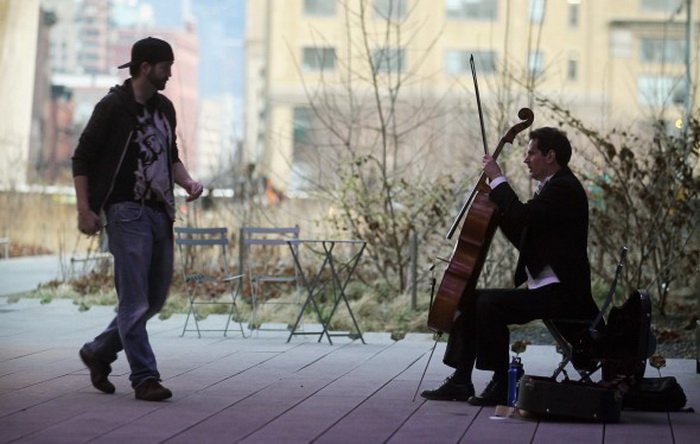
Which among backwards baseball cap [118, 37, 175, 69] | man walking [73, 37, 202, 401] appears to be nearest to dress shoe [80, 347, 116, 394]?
man walking [73, 37, 202, 401]

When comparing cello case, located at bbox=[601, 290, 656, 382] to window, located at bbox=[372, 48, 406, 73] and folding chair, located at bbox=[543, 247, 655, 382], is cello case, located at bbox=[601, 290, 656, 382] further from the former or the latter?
window, located at bbox=[372, 48, 406, 73]

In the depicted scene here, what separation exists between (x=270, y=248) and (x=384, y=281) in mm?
2043

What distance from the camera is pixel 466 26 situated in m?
51.7

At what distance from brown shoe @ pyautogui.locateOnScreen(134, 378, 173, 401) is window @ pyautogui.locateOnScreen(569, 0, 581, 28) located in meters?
44.0

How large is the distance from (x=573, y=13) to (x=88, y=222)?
45587 mm

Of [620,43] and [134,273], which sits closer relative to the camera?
[134,273]

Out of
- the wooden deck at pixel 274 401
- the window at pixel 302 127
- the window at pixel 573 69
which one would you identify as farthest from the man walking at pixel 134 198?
the window at pixel 573 69

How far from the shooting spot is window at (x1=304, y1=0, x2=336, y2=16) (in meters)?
54.3

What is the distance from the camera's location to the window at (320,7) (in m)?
54.3

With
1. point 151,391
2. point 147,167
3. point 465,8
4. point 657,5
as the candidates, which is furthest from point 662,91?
point 657,5

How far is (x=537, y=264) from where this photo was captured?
7367 mm

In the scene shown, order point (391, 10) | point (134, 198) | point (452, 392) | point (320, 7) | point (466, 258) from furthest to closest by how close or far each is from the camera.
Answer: point (320, 7)
point (391, 10)
point (452, 392)
point (134, 198)
point (466, 258)

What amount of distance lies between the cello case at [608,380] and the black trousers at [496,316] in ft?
0.59

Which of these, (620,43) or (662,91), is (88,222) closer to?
(662,91)
